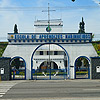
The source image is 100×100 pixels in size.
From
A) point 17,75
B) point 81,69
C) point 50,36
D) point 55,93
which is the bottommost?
point 55,93

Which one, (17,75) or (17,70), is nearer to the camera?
(17,75)

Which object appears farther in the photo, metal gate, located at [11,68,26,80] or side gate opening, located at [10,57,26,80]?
side gate opening, located at [10,57,26,80]

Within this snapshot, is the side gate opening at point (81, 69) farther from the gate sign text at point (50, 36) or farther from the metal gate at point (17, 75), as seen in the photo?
the metal gate at point (17, 75)

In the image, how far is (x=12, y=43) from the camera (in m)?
27.8

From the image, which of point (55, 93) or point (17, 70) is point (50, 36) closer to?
point (17, 70)

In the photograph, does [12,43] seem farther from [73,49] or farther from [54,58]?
[54,58]

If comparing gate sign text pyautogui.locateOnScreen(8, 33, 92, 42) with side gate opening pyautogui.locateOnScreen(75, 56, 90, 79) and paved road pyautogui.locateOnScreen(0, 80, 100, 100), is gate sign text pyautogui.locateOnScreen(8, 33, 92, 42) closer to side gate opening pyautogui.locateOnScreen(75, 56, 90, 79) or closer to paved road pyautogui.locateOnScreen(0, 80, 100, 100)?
side gate opening pyautogui.locateOnScreen(75, 56, 90, 79)

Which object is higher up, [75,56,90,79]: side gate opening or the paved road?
[75,56,90,79]: side gate opening

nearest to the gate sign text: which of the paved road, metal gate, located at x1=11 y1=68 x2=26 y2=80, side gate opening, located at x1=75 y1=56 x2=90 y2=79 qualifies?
side gate opening, located at x1=75 y1=56 x2=90 y2=79

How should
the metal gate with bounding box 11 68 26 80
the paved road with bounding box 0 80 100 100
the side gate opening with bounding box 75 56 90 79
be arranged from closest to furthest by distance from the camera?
1. the paved road with bounding box 0 80 100 100
2. the metal gate with bounding box 11 68 26 80
3. the side gate opening with bounding box 75 56 90 79

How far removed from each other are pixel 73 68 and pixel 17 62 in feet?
68.2

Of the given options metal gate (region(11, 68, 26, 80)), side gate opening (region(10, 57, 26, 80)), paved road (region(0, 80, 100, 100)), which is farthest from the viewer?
side gate opening (region(10, 57, 26, 80))

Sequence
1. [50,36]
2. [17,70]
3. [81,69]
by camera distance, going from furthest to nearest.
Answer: [81,69]
[17,70]
[50,36]

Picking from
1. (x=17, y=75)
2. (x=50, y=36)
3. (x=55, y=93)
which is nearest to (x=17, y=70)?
(x=17, y=75)
